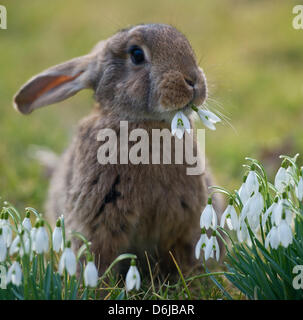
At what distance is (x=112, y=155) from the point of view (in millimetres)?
4117

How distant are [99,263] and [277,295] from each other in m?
1.37

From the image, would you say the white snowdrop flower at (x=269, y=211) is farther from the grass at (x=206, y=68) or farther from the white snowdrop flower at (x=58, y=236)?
the white snowdrop flower at (x=58, y=236)

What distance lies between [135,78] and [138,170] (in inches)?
25.5

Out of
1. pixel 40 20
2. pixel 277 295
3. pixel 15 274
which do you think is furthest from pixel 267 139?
pixel 40 20

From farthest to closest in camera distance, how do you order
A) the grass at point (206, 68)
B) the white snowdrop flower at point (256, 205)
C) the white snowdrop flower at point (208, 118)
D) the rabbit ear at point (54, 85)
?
1. the grass at point (206, 68)
2. the rabbit ear at point (54, 85)
3. the white snowdrop flower at point (208, 118)
4. the white snowdrop flower at point (256, 205)

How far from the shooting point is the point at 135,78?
13.1ft

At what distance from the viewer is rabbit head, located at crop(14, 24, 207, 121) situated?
377 centimetres

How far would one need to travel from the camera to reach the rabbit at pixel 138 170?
152 inches

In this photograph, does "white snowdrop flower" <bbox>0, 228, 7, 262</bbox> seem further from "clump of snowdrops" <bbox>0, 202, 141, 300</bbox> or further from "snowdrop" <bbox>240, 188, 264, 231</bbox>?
"snowdrop" <bbox>240, 188, 264, 231</bbox>

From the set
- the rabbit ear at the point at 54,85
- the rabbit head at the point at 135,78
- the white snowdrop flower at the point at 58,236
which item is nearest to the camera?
the white snowdrop flower at the point at 58,236

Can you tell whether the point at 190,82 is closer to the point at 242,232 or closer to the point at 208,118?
the point at 208,118

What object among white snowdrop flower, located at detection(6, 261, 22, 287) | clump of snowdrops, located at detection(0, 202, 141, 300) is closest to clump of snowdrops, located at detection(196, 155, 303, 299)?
clump of snowdrops, located at detection(0, 202, 141, 300)

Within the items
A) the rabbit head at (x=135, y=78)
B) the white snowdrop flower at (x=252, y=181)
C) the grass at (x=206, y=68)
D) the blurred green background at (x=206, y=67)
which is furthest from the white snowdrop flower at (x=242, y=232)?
the blurred green background at (x=206, y=67)

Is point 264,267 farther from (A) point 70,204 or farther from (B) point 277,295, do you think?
(A) point 70,204
